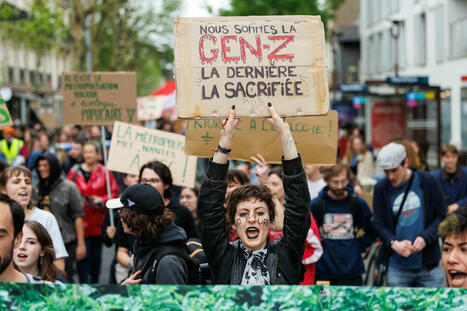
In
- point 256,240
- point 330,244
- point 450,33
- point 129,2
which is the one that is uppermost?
point 129,2

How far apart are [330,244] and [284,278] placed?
106 inches

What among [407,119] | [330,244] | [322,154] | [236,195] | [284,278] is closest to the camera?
[284,278]

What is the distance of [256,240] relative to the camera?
384 cm

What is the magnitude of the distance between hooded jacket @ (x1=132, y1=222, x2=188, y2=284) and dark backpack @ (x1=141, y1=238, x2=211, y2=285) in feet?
0.04

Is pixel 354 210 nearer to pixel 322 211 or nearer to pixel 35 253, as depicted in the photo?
pixel 322 211

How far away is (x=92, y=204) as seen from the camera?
8359 millimetres

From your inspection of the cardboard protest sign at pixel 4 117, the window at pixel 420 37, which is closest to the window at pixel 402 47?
the window at pixel 420 37

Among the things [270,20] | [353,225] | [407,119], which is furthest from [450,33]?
[270,20]

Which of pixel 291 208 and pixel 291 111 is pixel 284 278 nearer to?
pixel 291 208

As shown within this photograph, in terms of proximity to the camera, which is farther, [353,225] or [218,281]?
[353,225]

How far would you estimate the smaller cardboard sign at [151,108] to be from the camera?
60.4ft

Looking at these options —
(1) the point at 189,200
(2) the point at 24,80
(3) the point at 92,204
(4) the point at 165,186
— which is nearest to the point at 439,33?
(3) the point at 92,204

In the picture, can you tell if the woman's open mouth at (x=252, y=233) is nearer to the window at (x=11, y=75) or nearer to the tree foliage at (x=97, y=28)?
the tree foliage at (x=97, y=28)

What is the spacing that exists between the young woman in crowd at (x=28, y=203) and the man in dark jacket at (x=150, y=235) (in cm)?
154
